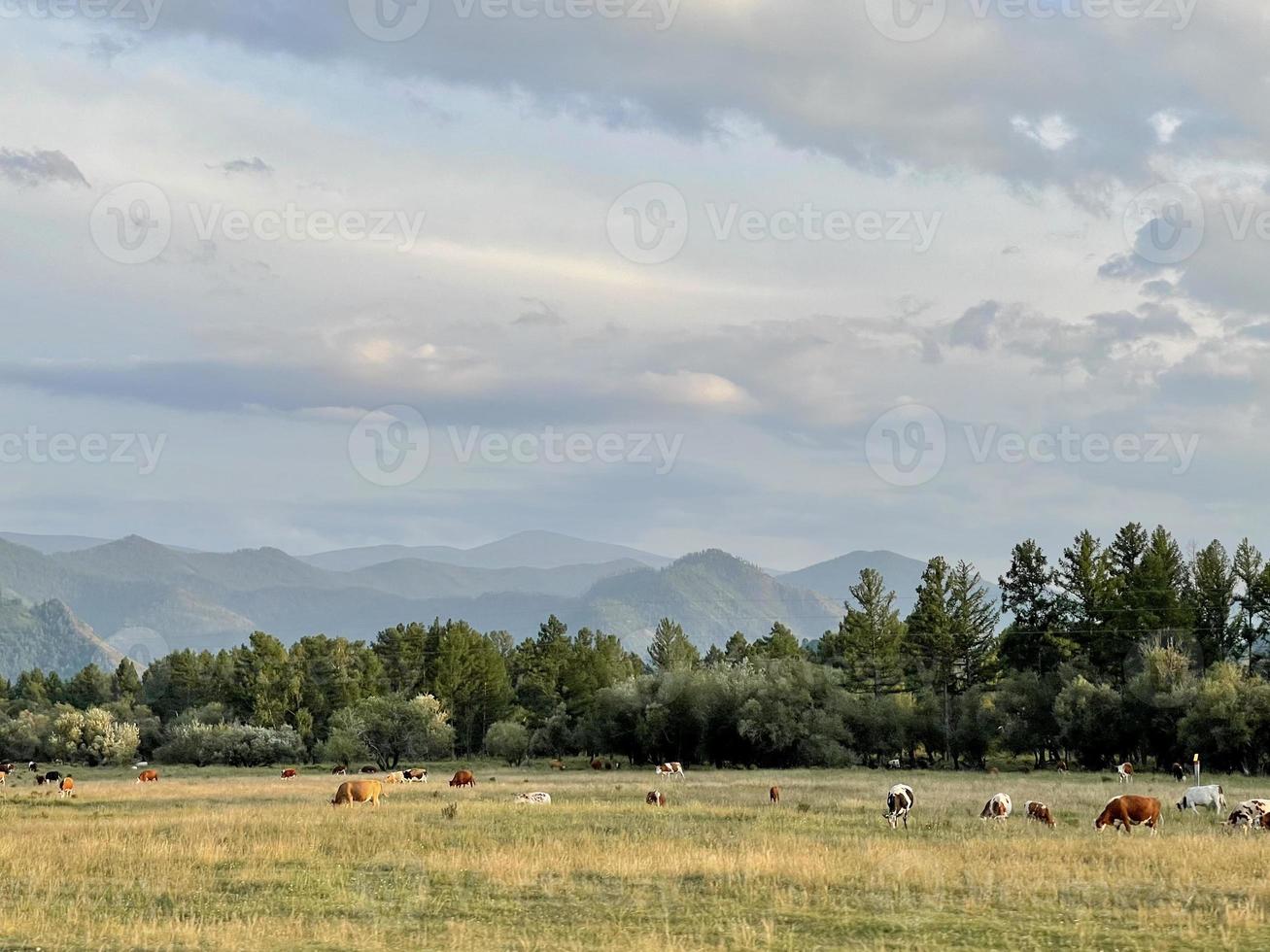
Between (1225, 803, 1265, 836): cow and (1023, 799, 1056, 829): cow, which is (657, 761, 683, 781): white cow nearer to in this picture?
(1023, 799, 1056, 829): cow

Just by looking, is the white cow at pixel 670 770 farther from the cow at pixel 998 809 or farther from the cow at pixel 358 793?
the cow at pixel 998 809

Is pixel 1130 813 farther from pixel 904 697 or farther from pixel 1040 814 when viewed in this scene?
pixel 904 697

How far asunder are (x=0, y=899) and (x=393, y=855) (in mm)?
8463

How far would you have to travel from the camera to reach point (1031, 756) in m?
99.2

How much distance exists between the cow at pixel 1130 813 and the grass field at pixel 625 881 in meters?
0.84

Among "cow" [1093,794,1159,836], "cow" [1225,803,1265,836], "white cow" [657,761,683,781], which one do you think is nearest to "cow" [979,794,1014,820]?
"cow" [1093,794,1159,836]

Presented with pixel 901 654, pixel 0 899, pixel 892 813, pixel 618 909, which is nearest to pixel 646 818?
pixel 892 813

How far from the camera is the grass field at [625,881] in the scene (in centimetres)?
1752

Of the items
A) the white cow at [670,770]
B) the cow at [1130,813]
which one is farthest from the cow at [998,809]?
the white cow at [670,770]

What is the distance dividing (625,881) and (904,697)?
78.2 m

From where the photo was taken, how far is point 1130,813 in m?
32.3

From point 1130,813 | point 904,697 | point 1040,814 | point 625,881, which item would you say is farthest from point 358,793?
point 904,697

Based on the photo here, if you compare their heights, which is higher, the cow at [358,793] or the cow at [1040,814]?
the cow at [1040,814]

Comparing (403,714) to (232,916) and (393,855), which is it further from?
(232,916)
